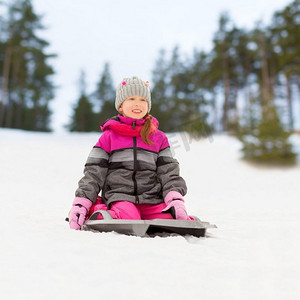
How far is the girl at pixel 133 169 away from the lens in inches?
94.7

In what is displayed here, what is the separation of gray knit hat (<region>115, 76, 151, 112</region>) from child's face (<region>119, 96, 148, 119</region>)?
4 centimetres

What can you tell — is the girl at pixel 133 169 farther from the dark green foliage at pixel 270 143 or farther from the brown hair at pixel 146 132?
the dark green foliage at pixel 270 143

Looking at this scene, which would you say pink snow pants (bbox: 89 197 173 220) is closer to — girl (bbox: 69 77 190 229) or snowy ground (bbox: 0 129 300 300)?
girl (bbox: 69 77 190 229)

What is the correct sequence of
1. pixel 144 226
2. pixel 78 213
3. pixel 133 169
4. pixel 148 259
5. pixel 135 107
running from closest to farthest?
pixel 148 259
pixel 144 226
pixel 78 213
pixel 133 169
pixel 135 107

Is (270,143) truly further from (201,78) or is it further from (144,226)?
(201,78)

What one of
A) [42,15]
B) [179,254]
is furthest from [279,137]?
[42,15]

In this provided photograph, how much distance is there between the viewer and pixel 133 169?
2.53m

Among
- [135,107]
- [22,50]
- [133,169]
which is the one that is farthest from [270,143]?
[22,50]

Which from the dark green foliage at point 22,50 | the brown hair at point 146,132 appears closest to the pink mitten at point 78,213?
the brown hair at point 146,132

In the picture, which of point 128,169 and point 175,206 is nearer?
point 175,206

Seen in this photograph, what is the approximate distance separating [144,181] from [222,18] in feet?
77.1

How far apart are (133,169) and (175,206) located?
0.45m

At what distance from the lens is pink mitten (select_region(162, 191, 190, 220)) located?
230cm

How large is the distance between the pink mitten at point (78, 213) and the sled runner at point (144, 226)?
0.14 feet
